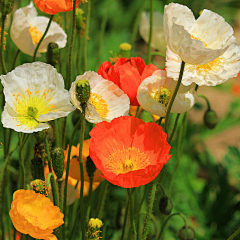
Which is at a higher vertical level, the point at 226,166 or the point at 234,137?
the point at 226,166

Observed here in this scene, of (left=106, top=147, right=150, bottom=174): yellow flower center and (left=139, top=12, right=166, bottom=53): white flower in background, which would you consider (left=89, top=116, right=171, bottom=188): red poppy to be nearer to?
(left=106, top=147, right=150, bottom=174): yellow flower center

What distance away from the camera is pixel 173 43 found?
21.1 inches

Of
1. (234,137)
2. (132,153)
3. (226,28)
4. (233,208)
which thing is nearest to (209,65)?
(226,28)

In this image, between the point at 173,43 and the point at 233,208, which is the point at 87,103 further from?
the point at 233,208

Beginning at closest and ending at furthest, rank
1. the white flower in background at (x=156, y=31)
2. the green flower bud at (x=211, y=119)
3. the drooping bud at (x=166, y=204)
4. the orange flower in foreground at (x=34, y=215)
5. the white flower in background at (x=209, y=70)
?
the orange flower in foreground at (x=34, y=215), the white flower in background at (x=209, y=70), the drooping bud at (x=166, y=204), the green flower bud at (x=211, y=119), the white flower in background at (x=156, y=31)

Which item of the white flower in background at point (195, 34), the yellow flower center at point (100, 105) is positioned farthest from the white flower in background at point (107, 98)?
the white flower in background at point (195, 34)

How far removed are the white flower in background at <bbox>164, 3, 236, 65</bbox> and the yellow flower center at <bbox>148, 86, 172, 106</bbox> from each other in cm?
8

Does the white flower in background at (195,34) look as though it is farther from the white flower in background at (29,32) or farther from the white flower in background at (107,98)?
the white flower in background at (29,32)

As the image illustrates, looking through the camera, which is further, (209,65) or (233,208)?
(233,208)

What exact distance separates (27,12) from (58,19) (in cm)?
13

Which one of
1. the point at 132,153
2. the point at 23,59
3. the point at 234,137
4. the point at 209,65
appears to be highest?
the point at 209,65

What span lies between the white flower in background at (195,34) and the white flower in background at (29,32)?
0.92 feet

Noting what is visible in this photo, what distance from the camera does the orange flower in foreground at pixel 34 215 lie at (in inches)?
19.1

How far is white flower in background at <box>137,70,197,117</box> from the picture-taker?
1.94ft
